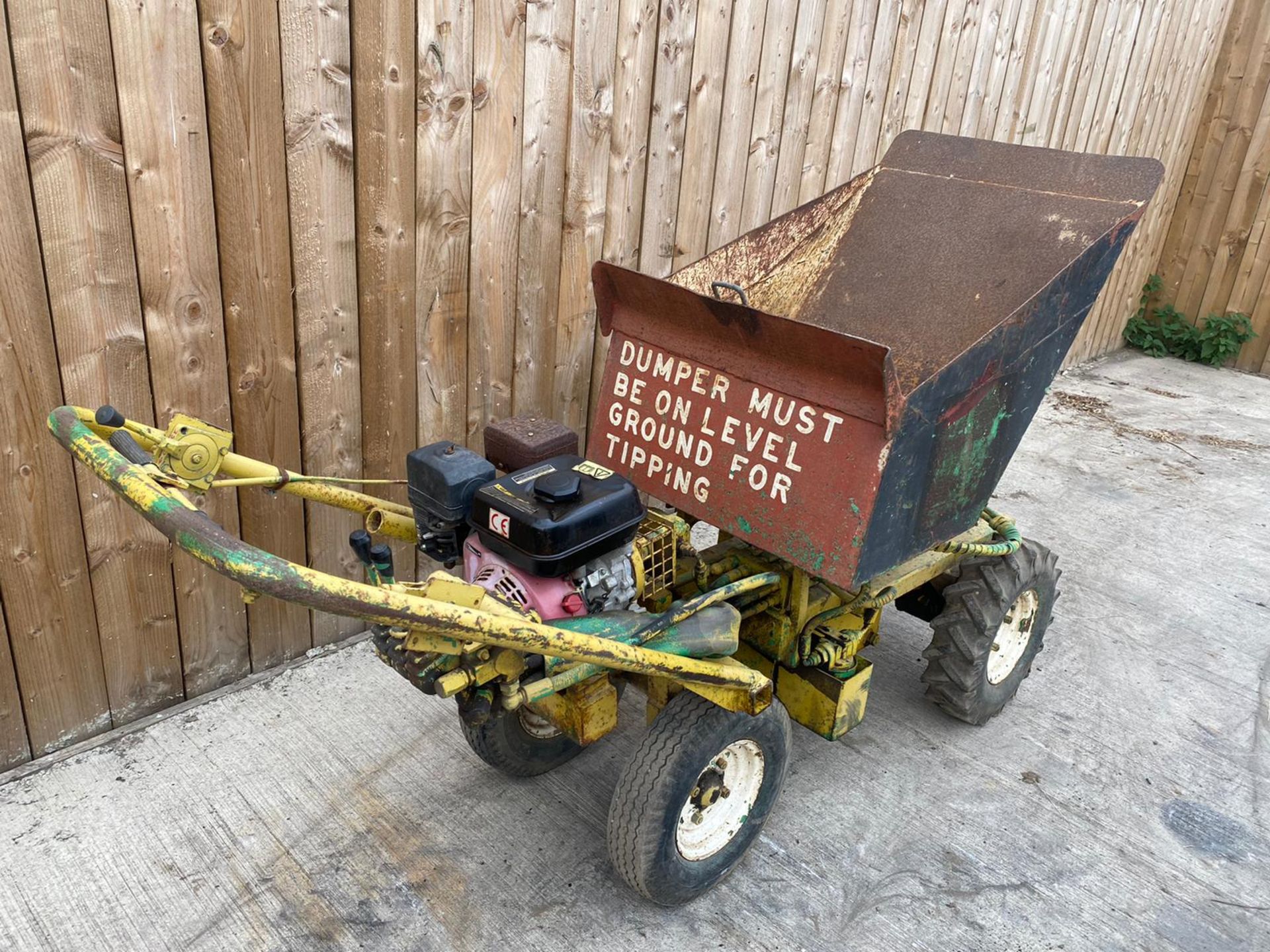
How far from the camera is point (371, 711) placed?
120 inches

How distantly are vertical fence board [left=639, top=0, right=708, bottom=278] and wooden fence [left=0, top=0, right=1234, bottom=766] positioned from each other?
11 mm

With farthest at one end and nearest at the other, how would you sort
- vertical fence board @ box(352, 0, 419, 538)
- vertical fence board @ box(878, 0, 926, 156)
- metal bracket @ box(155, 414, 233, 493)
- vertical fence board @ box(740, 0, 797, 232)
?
vertical fence board @ box(878, 0, 926, 156), vertical fence board @ box(740, 0, 797, 232), vertical fence board @ box(352, 0, 419, 538), metal bracket @ box(155, 414, 233, 493)

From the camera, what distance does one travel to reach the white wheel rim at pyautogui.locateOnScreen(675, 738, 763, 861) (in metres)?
2.33

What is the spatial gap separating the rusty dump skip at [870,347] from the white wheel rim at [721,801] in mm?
538

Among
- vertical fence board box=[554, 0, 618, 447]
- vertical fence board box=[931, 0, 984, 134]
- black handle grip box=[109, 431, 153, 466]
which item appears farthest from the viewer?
vertical fence board box=[931, 0, 984, 134]

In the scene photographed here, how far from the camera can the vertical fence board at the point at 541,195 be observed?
3189mm

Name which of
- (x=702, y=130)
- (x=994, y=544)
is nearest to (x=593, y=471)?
(x=994, y=544)

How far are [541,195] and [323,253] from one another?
2.93 ft

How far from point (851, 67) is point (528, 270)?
2.18m

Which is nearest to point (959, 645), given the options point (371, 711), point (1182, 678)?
point (1182, 678)

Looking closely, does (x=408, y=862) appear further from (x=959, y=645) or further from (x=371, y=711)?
(x=959, y=645)

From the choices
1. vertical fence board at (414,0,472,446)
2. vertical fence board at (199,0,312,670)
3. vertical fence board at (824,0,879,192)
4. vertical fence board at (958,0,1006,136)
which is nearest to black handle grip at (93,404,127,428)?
vertical fence board at (199,0,312,670)

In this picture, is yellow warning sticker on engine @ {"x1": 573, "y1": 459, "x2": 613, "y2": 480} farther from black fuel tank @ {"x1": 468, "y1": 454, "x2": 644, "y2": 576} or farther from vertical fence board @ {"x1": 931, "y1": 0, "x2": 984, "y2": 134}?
vertical fence board @ {"x1": 931, "y1": 0, "x2": 984, "y2": 134}

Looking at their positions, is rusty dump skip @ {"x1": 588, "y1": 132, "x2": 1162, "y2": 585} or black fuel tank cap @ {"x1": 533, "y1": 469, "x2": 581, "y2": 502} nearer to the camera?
black fuel tank cap @ {"x1": 533, "y1": 469, "x2": 581, "y2": 502}
